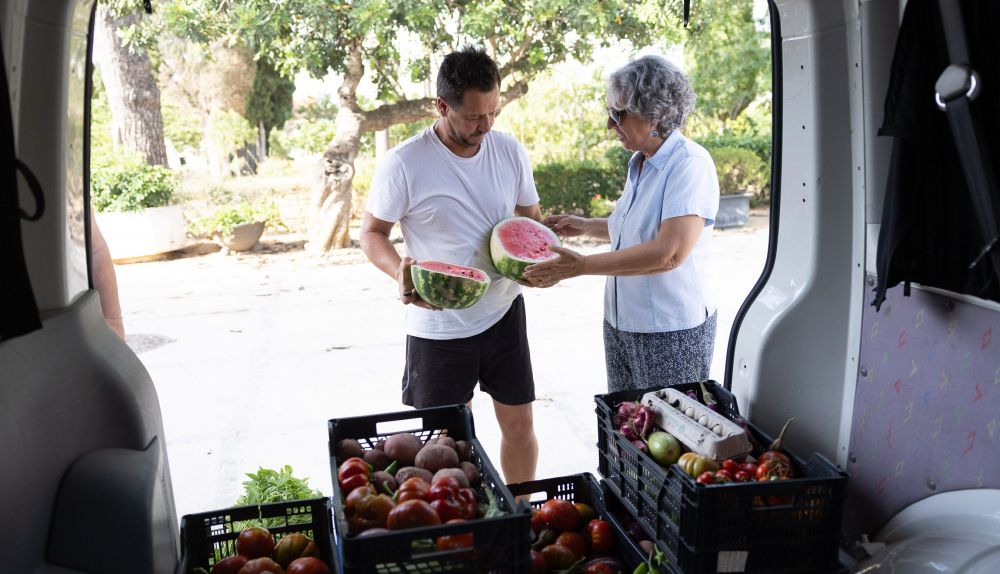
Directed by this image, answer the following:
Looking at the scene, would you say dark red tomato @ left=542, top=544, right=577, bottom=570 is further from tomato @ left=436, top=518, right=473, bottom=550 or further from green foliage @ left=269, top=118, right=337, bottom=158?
green foliage @ left=269, top=118, right=337, bottom=158

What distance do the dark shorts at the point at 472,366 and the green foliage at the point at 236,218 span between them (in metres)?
12.0

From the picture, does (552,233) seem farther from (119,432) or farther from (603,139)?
(603,139)

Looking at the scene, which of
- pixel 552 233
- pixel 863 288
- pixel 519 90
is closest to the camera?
pixel 863 288

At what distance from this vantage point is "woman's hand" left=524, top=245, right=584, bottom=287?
3301mm

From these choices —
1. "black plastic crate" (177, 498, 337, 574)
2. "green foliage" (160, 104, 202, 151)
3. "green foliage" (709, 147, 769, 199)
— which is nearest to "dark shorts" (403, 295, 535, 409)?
"black plastic crate" (177, 498, 337, 574)

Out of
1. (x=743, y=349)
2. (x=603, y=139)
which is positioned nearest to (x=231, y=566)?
(x=743, y=349)

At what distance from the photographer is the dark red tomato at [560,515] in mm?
2600

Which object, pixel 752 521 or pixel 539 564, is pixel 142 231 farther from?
pixel 752 521

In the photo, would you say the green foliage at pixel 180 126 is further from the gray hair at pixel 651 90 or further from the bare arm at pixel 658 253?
the bare arm at pixel 658 253

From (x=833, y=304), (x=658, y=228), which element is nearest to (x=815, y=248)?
(x=833, y=304)

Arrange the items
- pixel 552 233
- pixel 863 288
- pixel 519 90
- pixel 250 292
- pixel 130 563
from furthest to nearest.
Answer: pixel 519 90 → pixel 250 292 → pixel 552 233 → pixel 863 288 → pixel 130 563

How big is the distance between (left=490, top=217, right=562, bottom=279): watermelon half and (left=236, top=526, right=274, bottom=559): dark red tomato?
1.44 meters

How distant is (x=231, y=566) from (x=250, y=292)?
9.80 metres

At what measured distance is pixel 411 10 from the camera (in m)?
12.4
